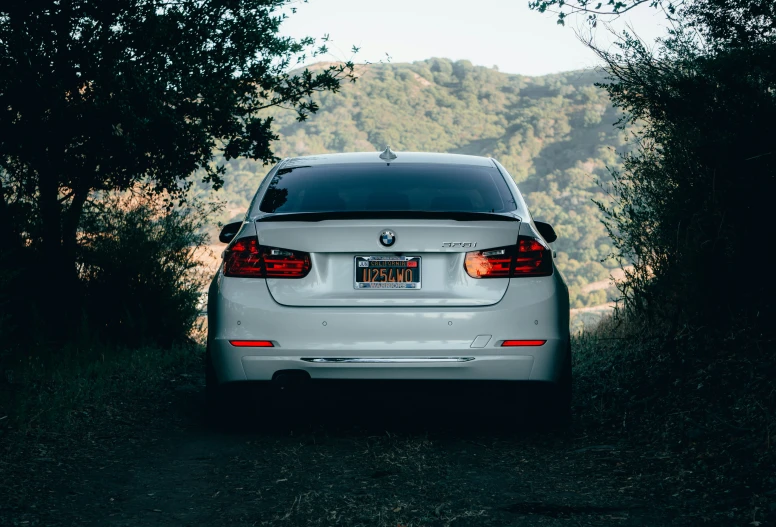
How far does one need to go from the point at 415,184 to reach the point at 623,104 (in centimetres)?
396

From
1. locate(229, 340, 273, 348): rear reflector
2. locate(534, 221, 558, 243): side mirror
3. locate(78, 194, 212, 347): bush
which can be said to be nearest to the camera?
locate(229, 340, 273, 348): rear reflector

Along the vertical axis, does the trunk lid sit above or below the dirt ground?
Answer: above

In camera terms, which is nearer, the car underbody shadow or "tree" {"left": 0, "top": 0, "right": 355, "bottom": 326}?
the car underbody shadow

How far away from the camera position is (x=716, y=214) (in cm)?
697

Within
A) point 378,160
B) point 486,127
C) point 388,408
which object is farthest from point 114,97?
point 486,127

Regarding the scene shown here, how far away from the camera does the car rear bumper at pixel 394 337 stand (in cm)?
531

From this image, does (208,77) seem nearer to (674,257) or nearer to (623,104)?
(623,104)

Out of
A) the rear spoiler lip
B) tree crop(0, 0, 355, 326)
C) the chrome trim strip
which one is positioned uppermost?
tree crop(0, 0, 355, 326)

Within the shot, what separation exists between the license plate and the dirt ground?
598 mm

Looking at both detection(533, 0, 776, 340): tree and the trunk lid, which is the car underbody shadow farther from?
detection(533, 0, 776, 340): tree

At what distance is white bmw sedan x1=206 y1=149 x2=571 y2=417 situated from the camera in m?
5.32

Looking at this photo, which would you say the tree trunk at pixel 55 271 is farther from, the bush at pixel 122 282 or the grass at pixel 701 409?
the grass at pixel 701 409

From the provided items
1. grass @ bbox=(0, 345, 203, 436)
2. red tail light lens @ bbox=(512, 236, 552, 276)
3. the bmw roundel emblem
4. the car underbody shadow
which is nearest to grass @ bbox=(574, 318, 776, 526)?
the car underbody shadow

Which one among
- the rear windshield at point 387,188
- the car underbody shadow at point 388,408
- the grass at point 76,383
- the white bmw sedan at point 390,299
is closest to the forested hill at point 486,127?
the grass at point 76,383
